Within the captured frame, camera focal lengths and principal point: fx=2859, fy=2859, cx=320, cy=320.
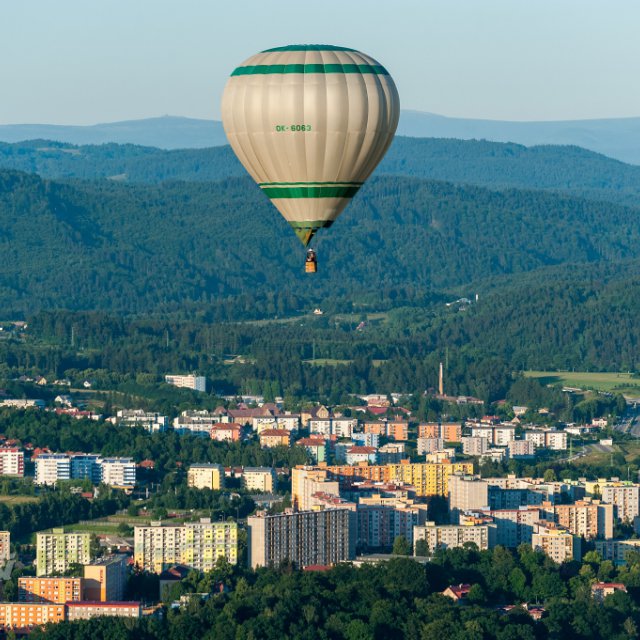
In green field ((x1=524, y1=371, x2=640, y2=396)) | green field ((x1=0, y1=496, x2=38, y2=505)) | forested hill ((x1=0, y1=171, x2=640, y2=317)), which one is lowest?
green field ((x1=524, y1=371, x2=640, y2=396))

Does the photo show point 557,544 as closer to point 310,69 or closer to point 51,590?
point 51,590

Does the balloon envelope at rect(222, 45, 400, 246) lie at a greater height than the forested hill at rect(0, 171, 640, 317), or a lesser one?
greater

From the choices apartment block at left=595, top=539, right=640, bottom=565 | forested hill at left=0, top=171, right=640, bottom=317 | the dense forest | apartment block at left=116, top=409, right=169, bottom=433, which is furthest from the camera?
forested hill at left=0, top=171, right=640, bottom=317

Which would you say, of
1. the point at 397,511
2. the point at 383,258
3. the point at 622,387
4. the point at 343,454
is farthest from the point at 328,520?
the point at 383,258

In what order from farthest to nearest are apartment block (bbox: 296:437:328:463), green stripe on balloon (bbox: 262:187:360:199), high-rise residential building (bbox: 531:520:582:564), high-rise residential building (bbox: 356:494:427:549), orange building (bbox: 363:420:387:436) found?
orange building (bbox: 363:420:387:436) → apartment block (bbox: 296:437:328:463) → high-rise residential building (bbox: 356:494:427:549) → high-rise residential building (bbox: 531:520:582:564) → green stripe on balloon (bbox: 262:187:360:199)

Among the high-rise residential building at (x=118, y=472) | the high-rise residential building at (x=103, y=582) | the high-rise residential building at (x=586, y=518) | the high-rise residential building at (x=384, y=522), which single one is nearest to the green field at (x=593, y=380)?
the high-rise residential building at (x=118, y=472)

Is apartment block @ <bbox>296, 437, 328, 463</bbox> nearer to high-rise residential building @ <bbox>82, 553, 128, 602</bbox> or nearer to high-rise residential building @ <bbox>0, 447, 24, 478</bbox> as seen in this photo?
high-rise residential building @ <bbox>0, 447, 24, 478</bbox>

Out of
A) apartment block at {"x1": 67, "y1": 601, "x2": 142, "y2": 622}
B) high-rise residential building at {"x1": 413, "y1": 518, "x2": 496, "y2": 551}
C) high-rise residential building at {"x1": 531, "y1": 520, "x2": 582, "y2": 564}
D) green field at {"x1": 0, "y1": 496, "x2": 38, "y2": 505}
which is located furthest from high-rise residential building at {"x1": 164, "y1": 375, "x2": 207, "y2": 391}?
apartment block at {"x1": 67, "y1": 601, "x2": 142, "y2": 622}
